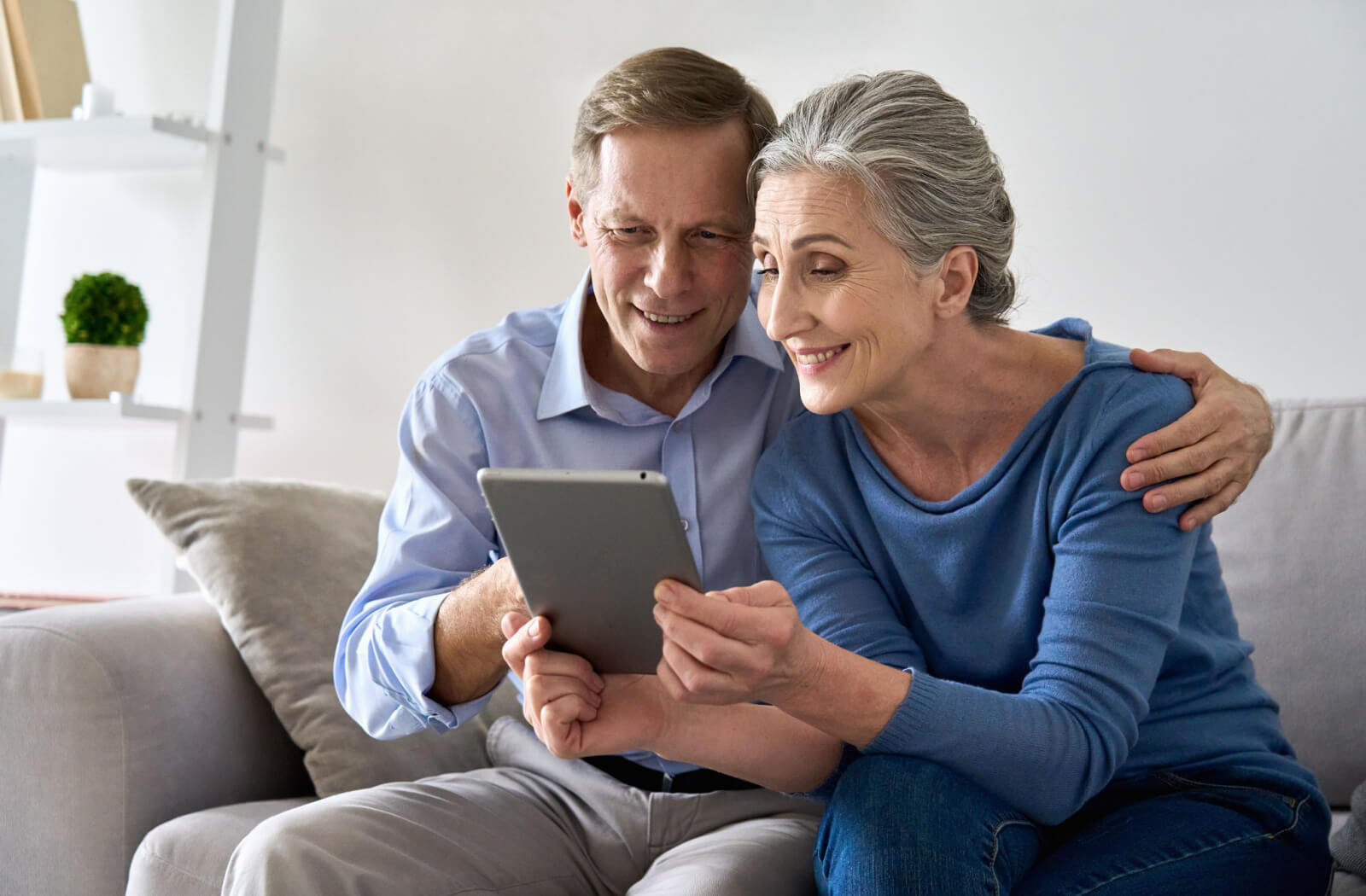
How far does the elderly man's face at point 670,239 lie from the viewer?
4.53 ft

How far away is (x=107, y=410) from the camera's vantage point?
236 cm

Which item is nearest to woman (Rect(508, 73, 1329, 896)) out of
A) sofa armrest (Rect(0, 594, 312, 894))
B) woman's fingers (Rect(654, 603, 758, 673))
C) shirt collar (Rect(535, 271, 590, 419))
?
woman's fingers (Rect(654, 603, 758, 673))

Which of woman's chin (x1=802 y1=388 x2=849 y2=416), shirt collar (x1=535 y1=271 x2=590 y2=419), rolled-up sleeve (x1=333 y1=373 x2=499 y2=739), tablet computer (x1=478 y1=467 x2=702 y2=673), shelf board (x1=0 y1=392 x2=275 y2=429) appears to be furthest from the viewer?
shelf board (x1=0 y1=392 x2=275 y2=429)

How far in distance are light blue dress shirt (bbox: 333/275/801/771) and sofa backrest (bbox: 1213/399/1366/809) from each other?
0.71m

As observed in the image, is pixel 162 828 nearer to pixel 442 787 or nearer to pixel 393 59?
pixel 442 787

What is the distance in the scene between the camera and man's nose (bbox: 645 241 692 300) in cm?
139

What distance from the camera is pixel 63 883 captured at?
4.90 feet

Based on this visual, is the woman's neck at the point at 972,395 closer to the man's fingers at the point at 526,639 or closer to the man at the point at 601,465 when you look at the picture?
the man at the point at 601,465

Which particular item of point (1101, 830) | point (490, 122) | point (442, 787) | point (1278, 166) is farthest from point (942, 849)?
point (490, 122)

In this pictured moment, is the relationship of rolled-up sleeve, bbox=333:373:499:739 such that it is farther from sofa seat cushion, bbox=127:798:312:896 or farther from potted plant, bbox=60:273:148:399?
potted plant, bbox=60:273:148:399

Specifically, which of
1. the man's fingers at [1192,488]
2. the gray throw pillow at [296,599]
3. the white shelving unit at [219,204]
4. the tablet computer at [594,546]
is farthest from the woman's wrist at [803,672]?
the white shelving unit at [219,204]

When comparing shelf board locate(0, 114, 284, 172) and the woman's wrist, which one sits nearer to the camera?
the woman's wrist

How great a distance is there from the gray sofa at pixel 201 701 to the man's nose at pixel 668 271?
766mm

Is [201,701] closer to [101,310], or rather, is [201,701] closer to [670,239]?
[670,239]
